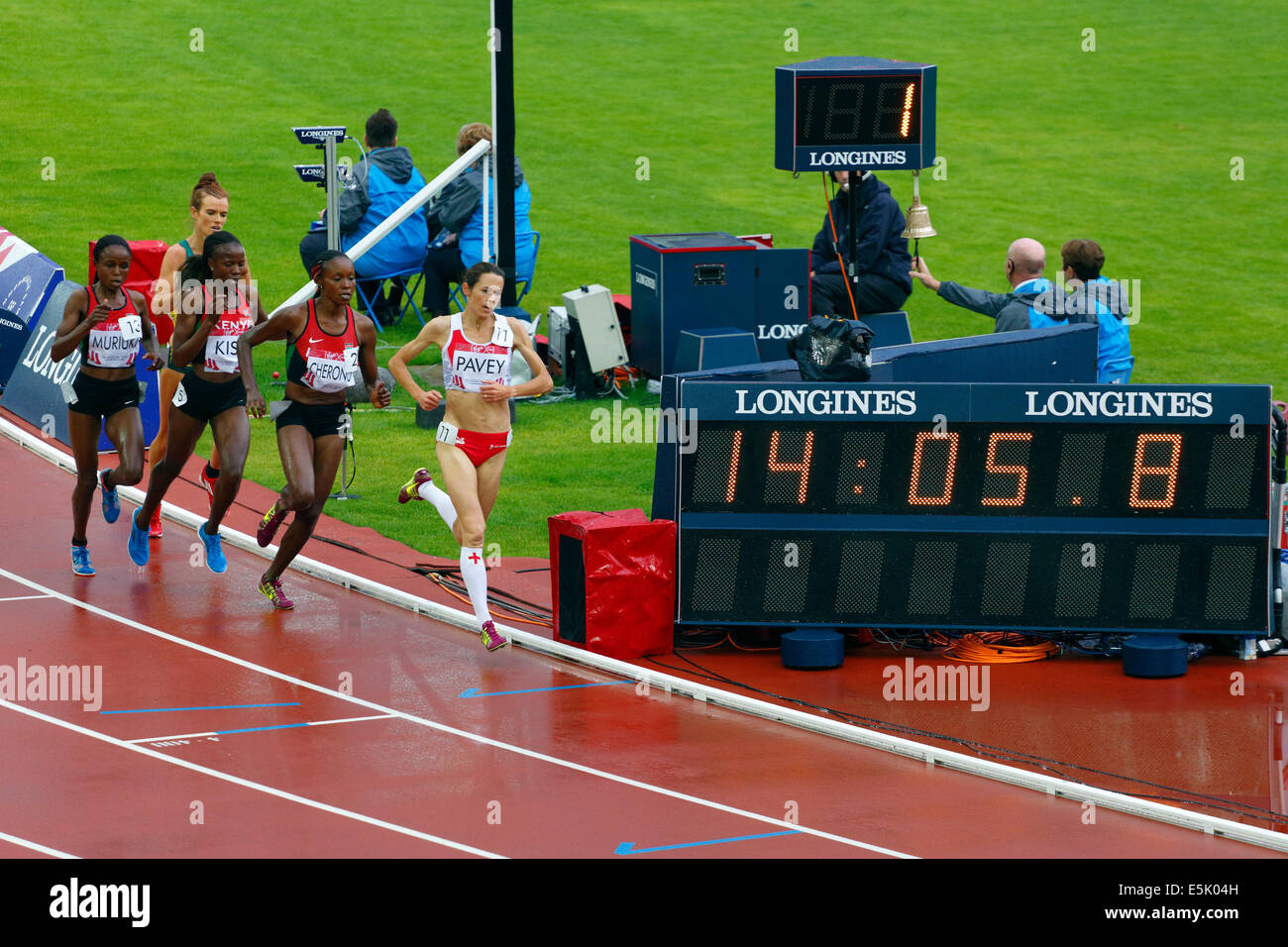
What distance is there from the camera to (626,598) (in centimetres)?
1122

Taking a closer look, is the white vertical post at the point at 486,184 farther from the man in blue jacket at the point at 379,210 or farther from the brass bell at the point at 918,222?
the brass bell at the point at 918,222

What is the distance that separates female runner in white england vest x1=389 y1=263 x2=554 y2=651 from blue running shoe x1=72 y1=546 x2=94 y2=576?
9.07 feet

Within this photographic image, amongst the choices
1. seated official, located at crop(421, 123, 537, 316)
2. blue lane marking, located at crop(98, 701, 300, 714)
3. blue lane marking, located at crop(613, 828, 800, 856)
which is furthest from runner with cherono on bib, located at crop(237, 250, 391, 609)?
seated official, located at crop(421, 123, 537, 316)

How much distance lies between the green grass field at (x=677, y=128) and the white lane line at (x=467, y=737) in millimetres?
4554

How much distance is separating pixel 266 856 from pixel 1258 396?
6.11 meters

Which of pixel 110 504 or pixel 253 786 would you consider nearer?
pixel 253 786

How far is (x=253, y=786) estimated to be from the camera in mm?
9234

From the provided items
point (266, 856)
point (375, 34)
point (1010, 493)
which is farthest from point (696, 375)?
point (375, 34)

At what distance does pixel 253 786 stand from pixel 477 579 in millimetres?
2356

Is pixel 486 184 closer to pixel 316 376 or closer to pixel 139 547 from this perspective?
pixel 139 547

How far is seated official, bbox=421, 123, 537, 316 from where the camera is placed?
1927 cm

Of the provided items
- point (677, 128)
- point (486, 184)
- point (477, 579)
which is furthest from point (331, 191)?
point (677, 128)

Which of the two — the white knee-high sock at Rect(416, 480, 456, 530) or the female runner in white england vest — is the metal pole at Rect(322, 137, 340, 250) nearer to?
the female runner in white england vest

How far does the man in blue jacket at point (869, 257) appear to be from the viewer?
57.9 feet
